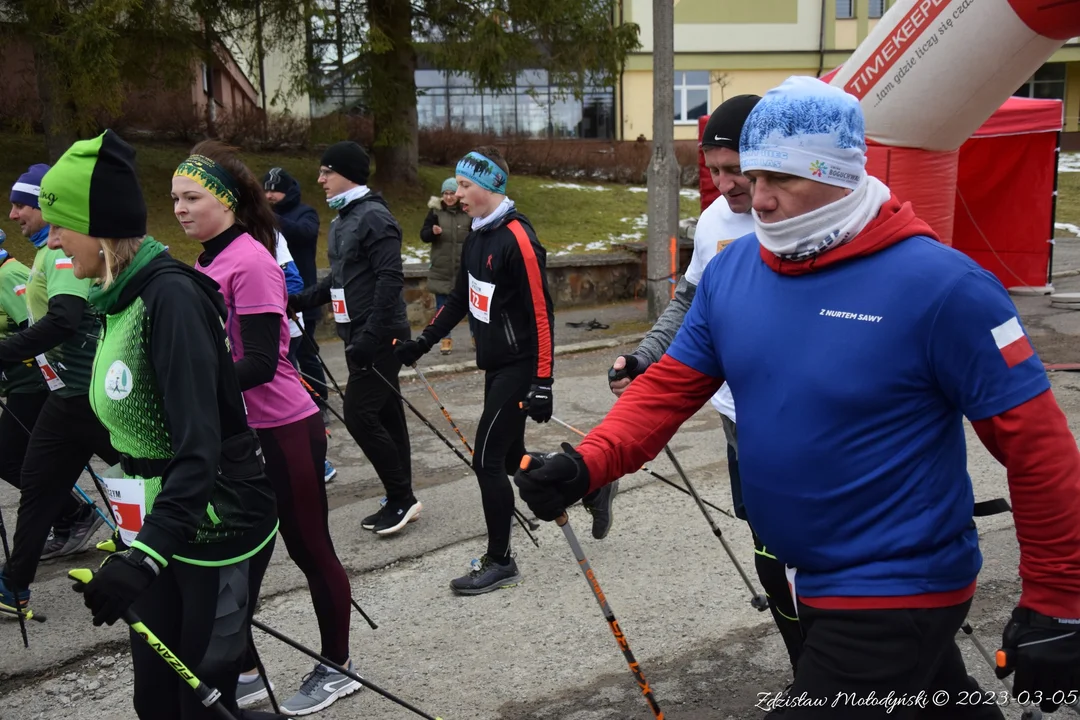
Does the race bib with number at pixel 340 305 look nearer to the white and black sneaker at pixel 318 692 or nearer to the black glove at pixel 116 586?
the white and black sneaker at pixel 318 692

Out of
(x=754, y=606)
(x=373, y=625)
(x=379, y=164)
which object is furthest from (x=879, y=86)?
(x=379, y=164)

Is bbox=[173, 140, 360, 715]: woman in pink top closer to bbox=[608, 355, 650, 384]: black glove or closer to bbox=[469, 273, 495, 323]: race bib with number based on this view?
bbox=[608, 355, 650, 384]: black glove

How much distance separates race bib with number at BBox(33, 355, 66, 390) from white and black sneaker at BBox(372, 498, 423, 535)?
1.86m

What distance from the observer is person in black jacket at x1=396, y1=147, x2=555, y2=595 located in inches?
195

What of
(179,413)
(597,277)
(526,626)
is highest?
(179,413)

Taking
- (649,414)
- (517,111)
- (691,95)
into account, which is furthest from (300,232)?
(691,95)

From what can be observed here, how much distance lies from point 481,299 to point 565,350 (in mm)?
6369

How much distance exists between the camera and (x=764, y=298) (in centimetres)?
239

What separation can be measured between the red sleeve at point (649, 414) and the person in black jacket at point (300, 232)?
538 cm

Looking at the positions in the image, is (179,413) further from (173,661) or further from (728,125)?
(728,125)

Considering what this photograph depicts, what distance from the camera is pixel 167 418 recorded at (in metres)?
2.70

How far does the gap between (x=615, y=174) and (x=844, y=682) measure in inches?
885

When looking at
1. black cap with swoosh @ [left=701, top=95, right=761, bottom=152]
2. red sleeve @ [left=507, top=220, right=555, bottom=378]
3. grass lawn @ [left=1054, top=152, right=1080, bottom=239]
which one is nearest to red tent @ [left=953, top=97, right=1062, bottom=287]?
grass lawn @ [left=1054, top=152, right=1080, bottom=239]

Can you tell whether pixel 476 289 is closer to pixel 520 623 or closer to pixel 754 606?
pixel 520 623
